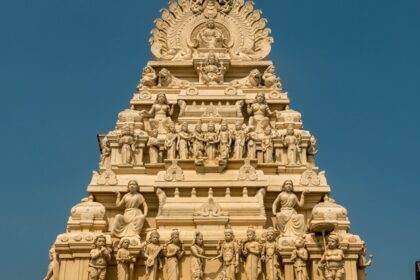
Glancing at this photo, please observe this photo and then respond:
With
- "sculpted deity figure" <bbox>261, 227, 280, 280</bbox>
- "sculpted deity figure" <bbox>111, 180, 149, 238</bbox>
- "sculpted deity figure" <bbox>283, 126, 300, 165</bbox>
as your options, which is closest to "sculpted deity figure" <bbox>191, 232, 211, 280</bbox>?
"sculpted deity figure" <bbox>261, 227, 280, 280</bbox>

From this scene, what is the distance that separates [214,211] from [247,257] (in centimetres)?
225

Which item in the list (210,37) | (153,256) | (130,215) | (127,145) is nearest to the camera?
(153,256)

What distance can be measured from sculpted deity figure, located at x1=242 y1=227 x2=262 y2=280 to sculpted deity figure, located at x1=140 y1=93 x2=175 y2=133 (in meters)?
7.91

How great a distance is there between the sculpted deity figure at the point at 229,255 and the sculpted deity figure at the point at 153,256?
6.80ft

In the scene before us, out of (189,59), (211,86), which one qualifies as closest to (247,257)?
(211,86)

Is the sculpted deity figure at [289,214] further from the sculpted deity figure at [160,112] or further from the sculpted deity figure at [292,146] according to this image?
the sculpted deity figure at [160,112]

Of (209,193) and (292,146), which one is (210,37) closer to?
(292,146)

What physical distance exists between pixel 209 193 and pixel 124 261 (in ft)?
13.8

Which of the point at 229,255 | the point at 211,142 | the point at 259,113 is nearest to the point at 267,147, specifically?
the point at 259,113

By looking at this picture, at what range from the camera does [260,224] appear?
23.9 metres

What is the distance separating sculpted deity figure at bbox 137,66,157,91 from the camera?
31266mm

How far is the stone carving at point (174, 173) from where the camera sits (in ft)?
82.4

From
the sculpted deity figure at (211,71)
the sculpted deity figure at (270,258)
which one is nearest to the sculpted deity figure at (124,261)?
the sculpted deity figure at (270,258)

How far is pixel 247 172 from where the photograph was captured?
2530 cm
